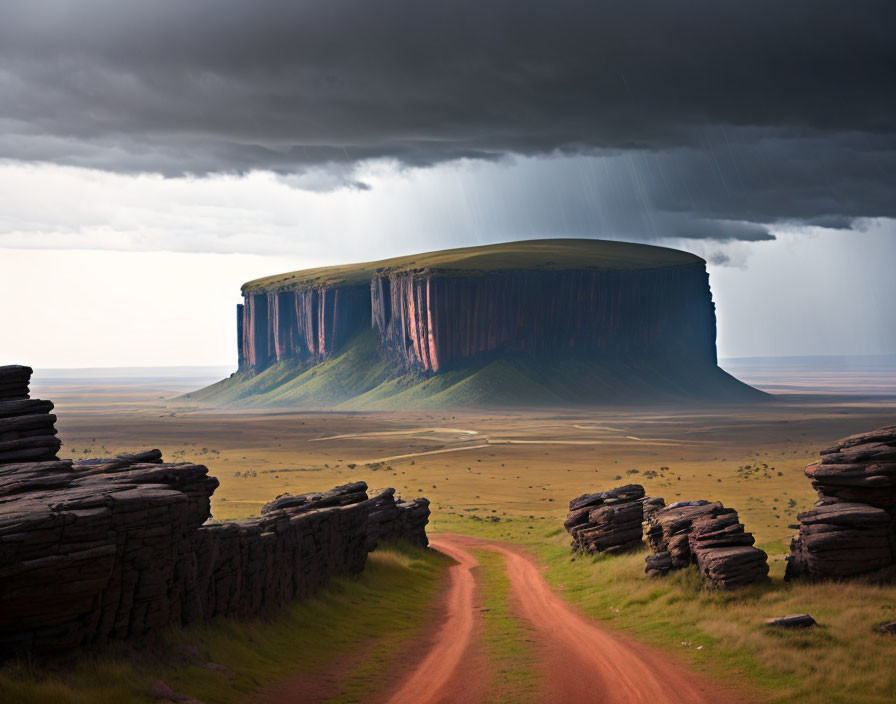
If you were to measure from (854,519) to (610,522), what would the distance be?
14.9m

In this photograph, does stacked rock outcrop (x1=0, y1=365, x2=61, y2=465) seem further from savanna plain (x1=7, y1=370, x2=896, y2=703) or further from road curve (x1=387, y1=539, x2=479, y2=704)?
road curve (x1=387, y1=539, x2=479, y2=704)

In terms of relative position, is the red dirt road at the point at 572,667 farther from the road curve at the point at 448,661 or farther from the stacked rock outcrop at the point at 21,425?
the stacked rock outcrop at the point at 21,425

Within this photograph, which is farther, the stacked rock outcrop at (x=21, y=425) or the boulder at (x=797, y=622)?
the boulder at (x=797, y=622)

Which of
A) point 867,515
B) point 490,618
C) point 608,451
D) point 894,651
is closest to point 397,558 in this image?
point 490,618

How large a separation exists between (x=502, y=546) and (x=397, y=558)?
44.0 ft

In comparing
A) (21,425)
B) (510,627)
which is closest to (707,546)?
(510,627)

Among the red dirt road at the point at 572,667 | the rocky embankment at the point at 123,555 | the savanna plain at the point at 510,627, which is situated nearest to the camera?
the rocky embankment at the point at 123,555

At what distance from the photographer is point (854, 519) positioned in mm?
27656

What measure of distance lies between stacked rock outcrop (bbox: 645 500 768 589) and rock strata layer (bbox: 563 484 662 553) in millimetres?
5519

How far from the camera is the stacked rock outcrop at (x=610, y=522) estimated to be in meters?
41.4

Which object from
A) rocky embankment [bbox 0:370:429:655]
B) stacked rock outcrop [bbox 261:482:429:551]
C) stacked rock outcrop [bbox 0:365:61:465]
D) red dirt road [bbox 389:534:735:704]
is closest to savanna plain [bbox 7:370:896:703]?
red dirt road [bbox 389:534:735:704]

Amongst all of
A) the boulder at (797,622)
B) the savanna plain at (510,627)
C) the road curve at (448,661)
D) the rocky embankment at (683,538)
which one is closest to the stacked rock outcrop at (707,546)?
the rocky embankment at (683,538)

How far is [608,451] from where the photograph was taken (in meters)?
127

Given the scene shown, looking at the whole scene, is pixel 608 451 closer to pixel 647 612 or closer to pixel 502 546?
pixel 502 546
